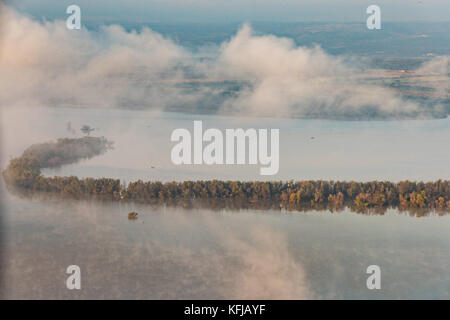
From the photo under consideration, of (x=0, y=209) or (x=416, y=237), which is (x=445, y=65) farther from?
(x=0, y=209)

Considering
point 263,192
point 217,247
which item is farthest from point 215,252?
point 263,192

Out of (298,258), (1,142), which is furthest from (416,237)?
(1,142)

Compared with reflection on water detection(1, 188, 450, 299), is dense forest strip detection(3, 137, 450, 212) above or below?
above

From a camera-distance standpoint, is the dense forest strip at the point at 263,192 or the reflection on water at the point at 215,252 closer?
the reflection on water at the point at 215,252

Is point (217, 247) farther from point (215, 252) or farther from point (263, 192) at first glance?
point (263, 192)

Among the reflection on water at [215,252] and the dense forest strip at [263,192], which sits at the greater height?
the dense forest strip at [263,192]
